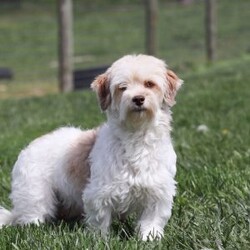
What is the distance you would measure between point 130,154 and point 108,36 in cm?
2873

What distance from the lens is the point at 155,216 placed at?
19.1 feet

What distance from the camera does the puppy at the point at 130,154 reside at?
567cm

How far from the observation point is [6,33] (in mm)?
34656

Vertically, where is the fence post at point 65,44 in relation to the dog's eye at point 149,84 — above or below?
below

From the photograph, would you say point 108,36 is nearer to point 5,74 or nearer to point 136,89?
point 5,74

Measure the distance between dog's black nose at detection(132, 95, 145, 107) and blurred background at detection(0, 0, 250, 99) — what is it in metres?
13.4

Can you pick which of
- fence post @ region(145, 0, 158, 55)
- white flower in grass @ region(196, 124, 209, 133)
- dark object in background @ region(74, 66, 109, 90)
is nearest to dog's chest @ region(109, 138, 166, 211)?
white flower in grass @ region(196, 124, 209, 133)

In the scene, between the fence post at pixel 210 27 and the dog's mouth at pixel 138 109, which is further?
the fence post at pixel 210 27

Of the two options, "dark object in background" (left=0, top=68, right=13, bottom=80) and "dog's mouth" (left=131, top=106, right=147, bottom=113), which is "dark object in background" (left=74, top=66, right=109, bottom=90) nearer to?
"dark object in background" (left=0, top=68, right=13, bottom=80)

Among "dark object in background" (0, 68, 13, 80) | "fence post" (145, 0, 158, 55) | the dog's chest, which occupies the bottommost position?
"dark object in background" (0, 68, 13, 80)

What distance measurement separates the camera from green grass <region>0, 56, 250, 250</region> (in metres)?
5.33

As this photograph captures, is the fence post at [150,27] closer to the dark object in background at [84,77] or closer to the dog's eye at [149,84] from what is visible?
the dark object in background at [84,77]

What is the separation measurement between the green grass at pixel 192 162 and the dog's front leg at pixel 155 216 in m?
0.07

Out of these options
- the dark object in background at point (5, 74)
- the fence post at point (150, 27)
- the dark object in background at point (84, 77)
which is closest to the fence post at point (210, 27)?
the fence post at point (150, 27)
